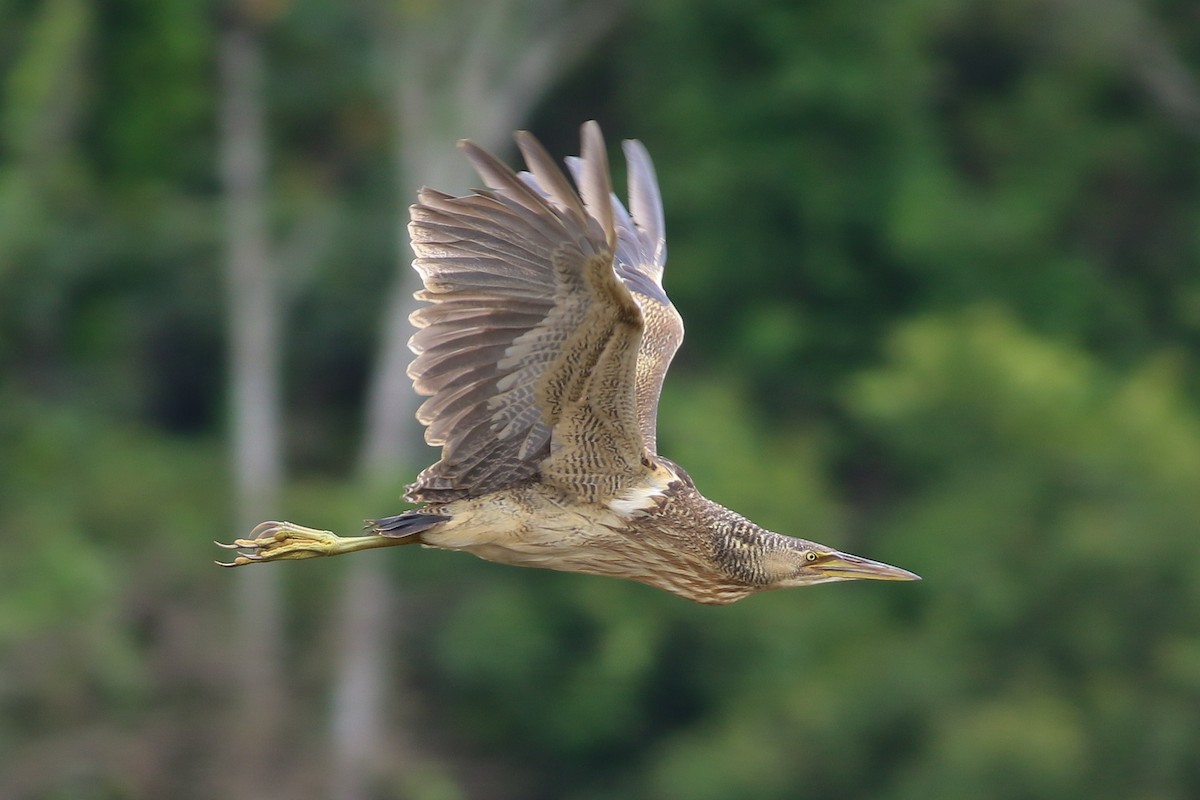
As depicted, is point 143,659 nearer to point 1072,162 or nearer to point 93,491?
point 93,491

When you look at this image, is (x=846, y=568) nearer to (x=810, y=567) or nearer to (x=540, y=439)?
(x=810, y=567)

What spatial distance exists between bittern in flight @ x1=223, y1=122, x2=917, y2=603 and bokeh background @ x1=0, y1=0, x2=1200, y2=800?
944 cm

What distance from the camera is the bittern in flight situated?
6.54 metres

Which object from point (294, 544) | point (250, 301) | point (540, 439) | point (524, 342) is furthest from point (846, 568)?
point (250, 301)

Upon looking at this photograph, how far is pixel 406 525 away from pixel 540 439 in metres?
0.44

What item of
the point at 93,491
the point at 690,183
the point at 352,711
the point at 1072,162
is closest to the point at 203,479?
the point at 93,491

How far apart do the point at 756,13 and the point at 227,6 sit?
424cm

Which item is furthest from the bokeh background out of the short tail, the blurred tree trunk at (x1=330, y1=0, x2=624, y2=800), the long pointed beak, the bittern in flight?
the short tail

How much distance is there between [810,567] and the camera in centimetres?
712

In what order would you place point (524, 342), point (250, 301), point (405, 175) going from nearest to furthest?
point (524, 342) → point (405, 175) → point (250, 301)

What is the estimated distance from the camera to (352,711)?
18.4 metres

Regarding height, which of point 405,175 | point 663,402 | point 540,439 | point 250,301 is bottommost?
point 540,439

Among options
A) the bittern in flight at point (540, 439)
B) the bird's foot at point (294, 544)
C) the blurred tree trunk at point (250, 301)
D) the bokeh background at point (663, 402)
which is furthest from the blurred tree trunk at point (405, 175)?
the bittern in flight at point (540, 439)

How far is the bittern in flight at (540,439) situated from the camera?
6543 millimetres
